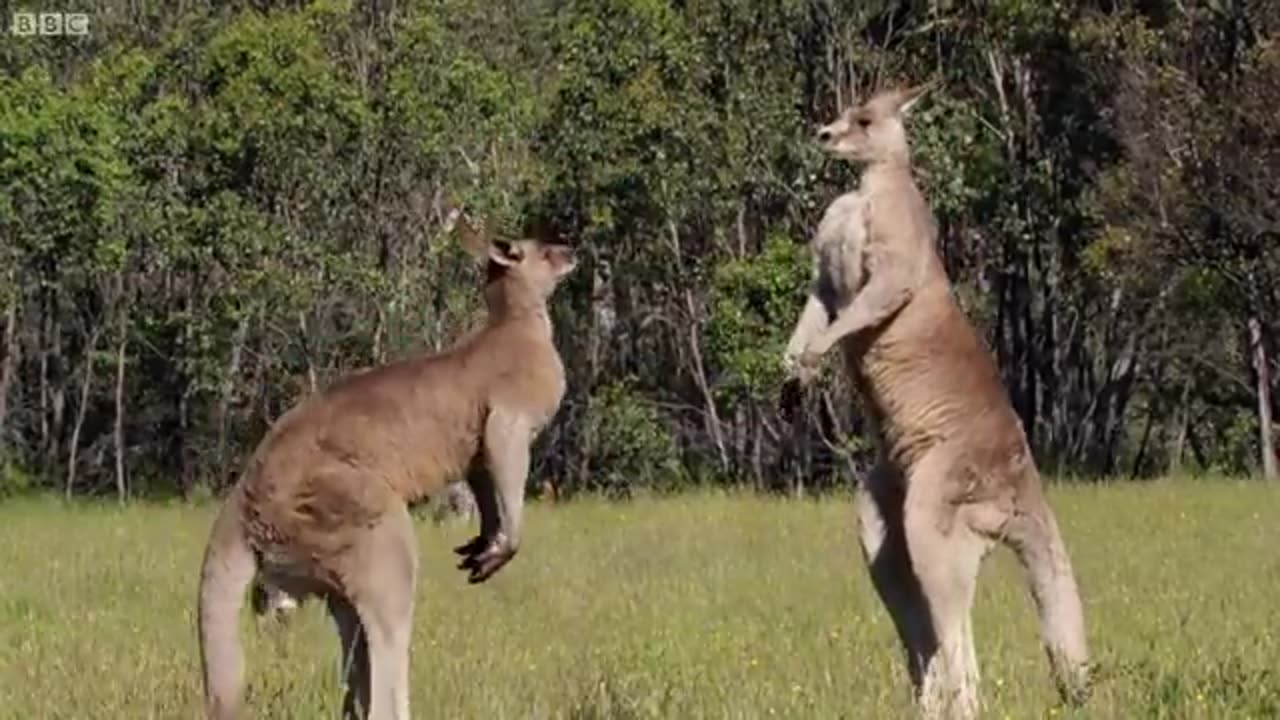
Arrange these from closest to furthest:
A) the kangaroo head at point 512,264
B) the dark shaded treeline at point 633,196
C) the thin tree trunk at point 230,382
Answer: the kangaroo head at point 512,264
the dark shaded treeline at point 633,196
the thin tree trunk at point 230,382

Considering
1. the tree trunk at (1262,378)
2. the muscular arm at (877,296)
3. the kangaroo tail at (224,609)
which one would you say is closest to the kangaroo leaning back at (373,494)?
the kangaroo tail at (224,609)

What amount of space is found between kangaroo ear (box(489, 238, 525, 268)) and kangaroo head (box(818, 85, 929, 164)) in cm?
112

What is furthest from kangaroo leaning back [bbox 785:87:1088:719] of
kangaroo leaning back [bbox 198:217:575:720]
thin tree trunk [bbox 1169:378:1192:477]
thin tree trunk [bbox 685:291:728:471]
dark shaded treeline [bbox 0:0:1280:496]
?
thin tree trunk [bbox 1169:378:1192:477]

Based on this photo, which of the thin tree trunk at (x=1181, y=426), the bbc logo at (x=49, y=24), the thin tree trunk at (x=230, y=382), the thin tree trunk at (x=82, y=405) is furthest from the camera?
the thin tree trunk at (x=1181, y=426)

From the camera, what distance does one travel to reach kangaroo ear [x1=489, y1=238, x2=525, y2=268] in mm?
7320

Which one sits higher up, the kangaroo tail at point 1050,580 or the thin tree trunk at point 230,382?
the kangaroo tail at point 1050,580

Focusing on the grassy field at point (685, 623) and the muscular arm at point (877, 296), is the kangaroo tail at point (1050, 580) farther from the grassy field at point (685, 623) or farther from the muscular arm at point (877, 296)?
Answer: the muscular arm at point (877, 296)

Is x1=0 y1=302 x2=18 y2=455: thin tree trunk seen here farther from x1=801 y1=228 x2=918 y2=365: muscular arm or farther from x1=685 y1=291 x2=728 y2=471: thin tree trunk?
x1=801 y1=228 x2=918 y2=365: muscular arm

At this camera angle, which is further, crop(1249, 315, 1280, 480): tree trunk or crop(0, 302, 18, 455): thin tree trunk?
crop(0, 302, 18, 455): thin tree trunk

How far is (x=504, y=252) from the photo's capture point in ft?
24.1

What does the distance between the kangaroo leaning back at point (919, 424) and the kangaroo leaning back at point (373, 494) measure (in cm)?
107

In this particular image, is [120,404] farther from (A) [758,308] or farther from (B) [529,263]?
(B) [529,263]

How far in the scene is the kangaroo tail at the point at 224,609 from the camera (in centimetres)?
630

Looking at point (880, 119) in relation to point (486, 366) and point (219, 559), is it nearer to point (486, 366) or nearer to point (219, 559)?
point (486, 366)
